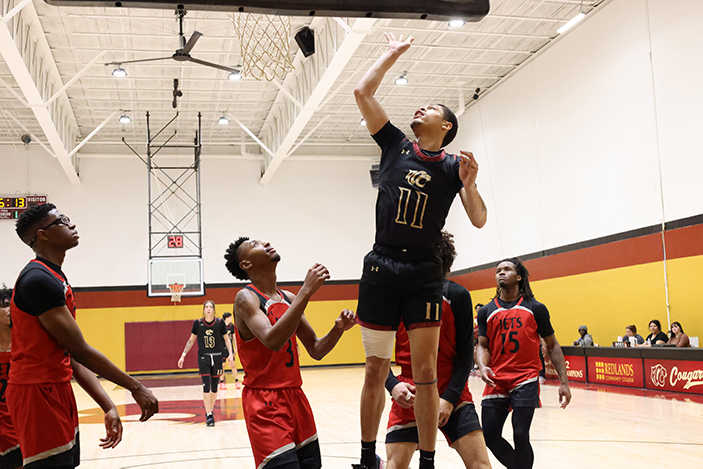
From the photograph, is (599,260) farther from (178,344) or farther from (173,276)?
(178,344)

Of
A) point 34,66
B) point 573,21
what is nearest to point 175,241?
point 34,66

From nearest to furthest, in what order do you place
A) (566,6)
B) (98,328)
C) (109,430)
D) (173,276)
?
(109,430) < (566,6) < (173,276) < (98,328)

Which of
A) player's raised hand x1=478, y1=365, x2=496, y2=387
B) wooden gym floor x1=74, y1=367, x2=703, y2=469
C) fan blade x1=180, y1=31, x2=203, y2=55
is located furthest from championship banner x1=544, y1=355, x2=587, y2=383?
player's raised hand x1=478, y1=365, x2=496, y2=387

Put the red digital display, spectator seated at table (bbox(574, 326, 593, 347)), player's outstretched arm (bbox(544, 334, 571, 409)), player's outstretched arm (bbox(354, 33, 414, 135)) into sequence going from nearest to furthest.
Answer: player's outstretched arm (bbox(354, 33, 414, 135)) → player's outstretched arm (bbox(544, 334, 571, 409)) → spectator seated at table (bbox(574, 326, 593, 347)) → the red digital display

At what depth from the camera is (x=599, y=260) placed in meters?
16.0

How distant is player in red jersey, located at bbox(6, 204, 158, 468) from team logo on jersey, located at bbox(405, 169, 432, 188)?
5.48 feet

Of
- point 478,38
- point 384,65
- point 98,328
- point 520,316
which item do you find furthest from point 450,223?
point 384,65

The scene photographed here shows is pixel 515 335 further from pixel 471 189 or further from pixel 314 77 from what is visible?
pixel 314 77

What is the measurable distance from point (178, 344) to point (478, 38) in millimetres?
14096

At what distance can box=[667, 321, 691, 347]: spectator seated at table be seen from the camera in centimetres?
1295

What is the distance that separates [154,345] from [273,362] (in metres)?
20.7

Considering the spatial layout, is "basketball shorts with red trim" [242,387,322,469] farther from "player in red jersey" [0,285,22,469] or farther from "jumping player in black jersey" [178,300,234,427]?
"jumping player in black jersey" [178,300,234,427]

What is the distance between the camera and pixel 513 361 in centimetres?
546

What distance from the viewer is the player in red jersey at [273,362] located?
3582 mm
